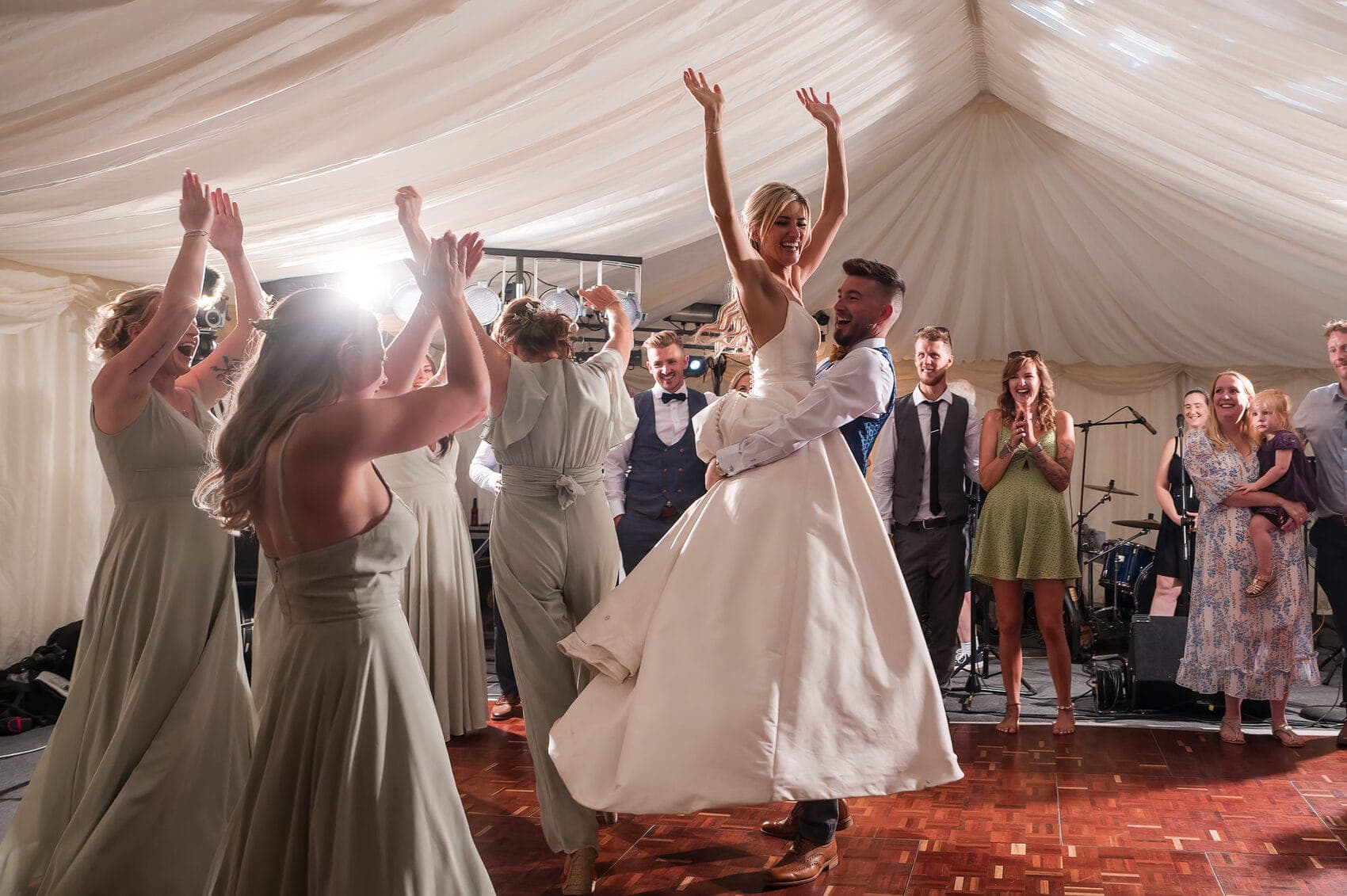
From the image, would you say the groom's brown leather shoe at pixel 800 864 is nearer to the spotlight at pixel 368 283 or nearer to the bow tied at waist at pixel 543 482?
the bow tied at waist at pixel 543 482

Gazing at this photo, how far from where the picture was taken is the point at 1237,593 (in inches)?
186

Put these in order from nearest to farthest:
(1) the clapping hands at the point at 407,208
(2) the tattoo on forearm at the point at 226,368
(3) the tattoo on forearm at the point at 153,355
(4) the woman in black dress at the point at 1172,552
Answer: (1) the clapping hands at the point at 407,208 < (3) the tattoo on forearm at the point at 153,355 < (2) the tattoo on forearm at the point at 226,368 < (4) the woman in black dress at the point at 1172,552

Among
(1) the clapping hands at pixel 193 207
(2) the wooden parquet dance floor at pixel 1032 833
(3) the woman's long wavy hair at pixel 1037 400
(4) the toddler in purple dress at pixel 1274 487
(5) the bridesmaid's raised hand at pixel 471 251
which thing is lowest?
(2) the wooden parquet dance floor at pixel 1032 833

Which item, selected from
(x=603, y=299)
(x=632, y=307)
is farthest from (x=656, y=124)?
(x=632, y=307)

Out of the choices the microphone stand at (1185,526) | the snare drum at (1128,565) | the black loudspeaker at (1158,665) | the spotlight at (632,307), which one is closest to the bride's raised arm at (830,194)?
the black loudspeaker at (1158,665)

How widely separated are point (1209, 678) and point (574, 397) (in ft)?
11.1

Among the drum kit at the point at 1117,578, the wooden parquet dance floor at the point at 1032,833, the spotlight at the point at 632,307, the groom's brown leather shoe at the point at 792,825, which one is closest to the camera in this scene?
Answer: the wooden parquet dance floor at the point at 1032,833

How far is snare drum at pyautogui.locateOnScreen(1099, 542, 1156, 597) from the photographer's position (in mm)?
8617

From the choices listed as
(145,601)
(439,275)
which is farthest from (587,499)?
(439,275)

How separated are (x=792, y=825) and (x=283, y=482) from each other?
206cm

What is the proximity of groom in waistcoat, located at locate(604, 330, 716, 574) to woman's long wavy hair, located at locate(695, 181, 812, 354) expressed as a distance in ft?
7.94

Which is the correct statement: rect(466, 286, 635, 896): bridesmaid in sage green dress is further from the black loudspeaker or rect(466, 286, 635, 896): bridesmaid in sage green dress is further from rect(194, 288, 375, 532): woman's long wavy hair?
the black loudspeaker

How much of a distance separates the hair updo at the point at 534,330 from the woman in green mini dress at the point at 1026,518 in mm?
2285

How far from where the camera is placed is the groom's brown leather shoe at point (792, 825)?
10.2 ft
